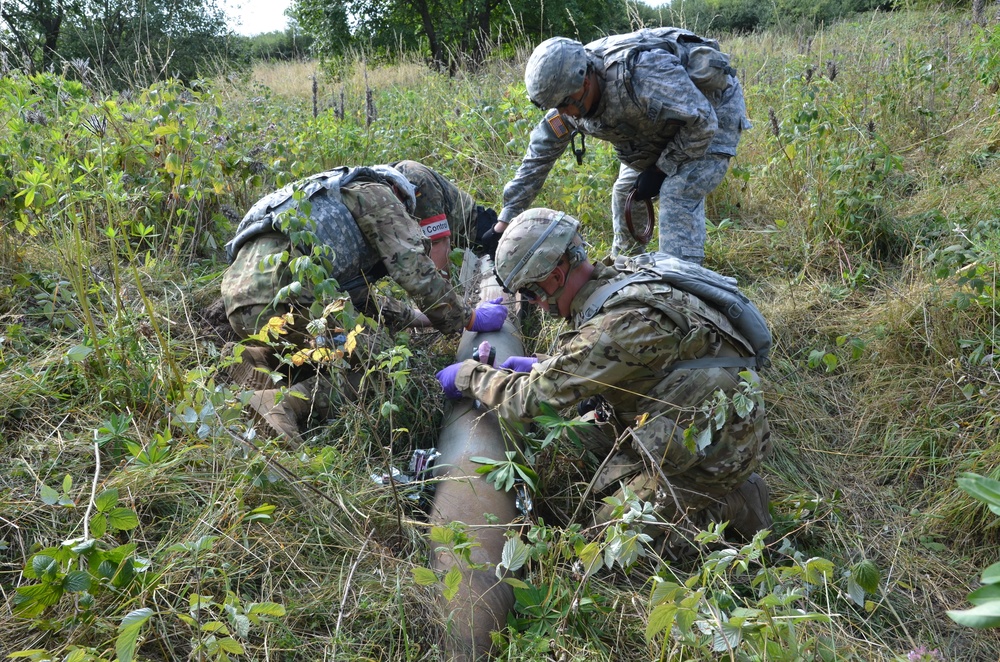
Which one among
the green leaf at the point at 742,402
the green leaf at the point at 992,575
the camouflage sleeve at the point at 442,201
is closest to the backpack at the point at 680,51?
the camouflage sleeve at the point at 442,201

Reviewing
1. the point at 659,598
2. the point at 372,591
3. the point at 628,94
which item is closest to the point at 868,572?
the point at 659,598

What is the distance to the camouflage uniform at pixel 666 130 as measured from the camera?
4.06 m

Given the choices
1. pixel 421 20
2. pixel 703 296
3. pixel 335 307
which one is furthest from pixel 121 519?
pixel 421 20

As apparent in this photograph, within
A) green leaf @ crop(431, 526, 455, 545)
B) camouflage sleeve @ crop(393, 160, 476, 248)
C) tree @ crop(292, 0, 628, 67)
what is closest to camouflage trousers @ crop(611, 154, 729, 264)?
camouflage sleeve @ crop(393, 160, 476, 248)

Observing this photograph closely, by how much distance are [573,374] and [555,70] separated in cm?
191

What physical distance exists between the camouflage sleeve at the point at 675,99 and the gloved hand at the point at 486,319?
1.40 m

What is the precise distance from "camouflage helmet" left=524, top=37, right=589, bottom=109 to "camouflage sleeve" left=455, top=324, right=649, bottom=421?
166 centimetres

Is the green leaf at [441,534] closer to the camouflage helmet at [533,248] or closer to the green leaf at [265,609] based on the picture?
the green leaf at [265,609]

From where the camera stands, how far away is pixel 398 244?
3693 mm

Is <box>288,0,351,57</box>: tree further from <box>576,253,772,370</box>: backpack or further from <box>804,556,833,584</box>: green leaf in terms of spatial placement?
<box>804,556,833,584</box>: green leaf

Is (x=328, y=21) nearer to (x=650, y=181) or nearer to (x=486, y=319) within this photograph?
(x=650, y=181)

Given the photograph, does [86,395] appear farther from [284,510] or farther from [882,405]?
[882,405]

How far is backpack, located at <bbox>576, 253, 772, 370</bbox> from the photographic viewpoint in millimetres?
2881

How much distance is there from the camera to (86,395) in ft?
10.2
